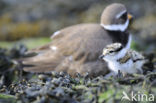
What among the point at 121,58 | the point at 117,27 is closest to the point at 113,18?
the point at 117,27

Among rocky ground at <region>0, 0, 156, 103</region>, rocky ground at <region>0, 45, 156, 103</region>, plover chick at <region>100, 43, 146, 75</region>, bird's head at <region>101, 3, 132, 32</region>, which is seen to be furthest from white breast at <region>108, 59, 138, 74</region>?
bird's head at <region>101, 3, 132, 32</region>

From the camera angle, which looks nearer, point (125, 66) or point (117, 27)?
point (125, 66)

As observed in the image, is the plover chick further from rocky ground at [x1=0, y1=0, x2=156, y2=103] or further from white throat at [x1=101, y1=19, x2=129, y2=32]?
white throat at [x1=101, y1=19, x2=129, y2=32]

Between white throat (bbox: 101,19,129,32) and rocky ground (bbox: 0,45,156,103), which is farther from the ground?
white throat (bbox: 101,19,129,32)

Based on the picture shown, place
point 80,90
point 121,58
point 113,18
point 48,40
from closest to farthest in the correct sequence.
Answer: point 80,90 < point 121,58 < point 113,18 < point 48,40

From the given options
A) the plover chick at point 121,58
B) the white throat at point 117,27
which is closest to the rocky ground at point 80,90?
the plover chick at point 121,58

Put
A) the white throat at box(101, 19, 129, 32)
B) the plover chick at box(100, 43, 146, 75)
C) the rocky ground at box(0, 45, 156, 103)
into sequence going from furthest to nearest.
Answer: the white throat at box(101, 19, 129, 32) < the plover chick at box(100, 43, 146, 75) < the rocky ground at box(0, 45, 156, 103)

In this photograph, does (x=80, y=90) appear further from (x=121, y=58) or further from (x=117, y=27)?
(x=117, y=27)

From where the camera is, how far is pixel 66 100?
214 cm

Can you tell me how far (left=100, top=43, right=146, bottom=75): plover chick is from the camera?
9.77 feet

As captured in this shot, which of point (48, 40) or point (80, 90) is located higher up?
point (48, 40)

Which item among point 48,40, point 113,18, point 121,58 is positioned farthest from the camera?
point 48,40

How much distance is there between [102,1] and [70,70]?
12.7ft

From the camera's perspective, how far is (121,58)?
306 cm
